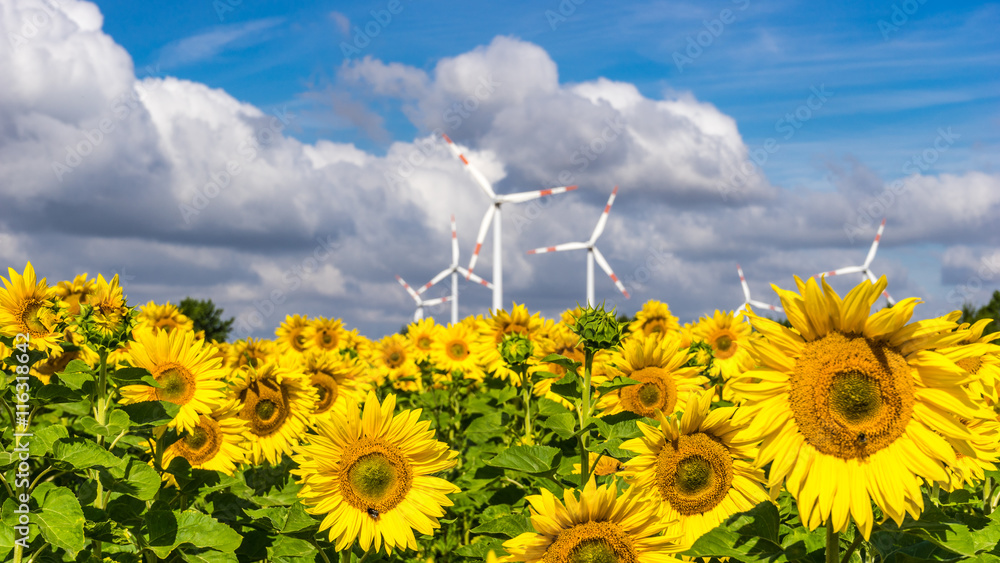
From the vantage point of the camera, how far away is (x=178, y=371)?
650 cm

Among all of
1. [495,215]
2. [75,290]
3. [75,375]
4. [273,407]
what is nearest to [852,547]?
[75,375]

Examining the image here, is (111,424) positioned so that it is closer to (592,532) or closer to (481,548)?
(481,548)

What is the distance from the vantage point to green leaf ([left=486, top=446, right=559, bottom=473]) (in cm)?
469

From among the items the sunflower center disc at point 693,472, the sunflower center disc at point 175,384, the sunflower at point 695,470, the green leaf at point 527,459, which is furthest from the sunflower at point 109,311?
the sunflower center disc at point 693,472

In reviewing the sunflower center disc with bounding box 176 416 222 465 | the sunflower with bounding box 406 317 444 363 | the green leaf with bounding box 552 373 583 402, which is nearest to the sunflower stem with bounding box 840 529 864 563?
the green leaf with bounding box 552 373 583 402

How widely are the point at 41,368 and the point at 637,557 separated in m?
6.12

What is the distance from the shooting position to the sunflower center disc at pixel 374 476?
4957 millimetres

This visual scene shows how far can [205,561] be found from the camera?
490cm

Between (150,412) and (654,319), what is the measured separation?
899 centimetres

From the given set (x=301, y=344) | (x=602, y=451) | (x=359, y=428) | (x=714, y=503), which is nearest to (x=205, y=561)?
(x=359, y=428)

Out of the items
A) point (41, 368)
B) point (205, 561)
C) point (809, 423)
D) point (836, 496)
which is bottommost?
point (205, 561)

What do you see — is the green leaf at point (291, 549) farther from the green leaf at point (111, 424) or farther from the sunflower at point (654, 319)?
the sunflower at point (654, 319)

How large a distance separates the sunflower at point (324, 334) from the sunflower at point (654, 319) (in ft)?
17.2

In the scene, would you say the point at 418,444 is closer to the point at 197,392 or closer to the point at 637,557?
the point at 637,557
